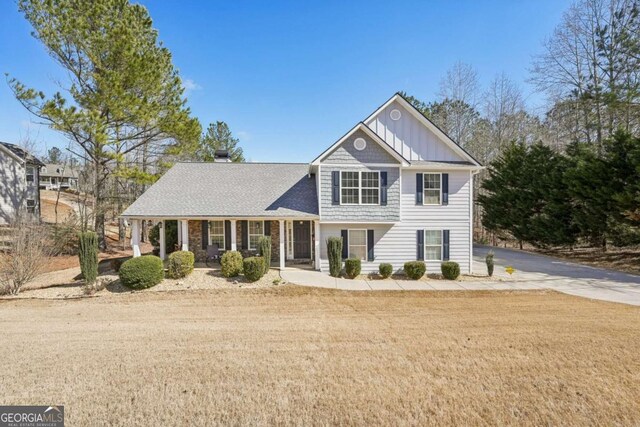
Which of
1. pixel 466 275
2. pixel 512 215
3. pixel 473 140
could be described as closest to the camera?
pixel 466 275

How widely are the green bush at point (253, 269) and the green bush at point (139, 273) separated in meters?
3.55

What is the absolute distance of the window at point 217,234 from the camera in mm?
16078

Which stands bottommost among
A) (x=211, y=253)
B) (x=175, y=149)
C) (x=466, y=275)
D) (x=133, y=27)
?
(x=466, y=275)

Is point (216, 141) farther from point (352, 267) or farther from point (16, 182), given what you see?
point (352, 267)

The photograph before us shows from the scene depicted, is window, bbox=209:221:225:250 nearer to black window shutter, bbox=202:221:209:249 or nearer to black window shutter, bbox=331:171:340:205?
black window shutter, bbox=202:221:209:249

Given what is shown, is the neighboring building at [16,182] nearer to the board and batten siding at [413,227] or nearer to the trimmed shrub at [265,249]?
the trimmed shrub at [265,249]

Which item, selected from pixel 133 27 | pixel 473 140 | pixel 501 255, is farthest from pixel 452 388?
pixel 473 140

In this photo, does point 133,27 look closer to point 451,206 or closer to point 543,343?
point 451,206

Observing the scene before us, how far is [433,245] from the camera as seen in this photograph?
1447 cm

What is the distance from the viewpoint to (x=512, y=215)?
77.6ft

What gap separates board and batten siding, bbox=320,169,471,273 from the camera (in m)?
14.3

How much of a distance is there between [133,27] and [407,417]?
915 inches

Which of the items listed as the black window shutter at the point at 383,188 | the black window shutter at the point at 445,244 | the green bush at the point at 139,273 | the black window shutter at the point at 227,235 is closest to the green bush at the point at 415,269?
the black window shutter at the point at 445,244

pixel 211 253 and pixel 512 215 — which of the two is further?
pixel 512 215
